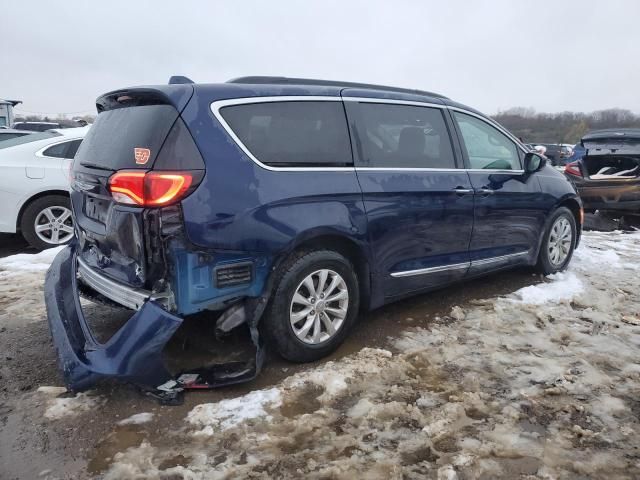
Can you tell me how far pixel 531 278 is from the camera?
17.0ft

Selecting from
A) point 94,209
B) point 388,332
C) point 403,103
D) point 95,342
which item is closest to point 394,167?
point 403,103

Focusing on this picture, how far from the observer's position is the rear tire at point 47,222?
19.2ft

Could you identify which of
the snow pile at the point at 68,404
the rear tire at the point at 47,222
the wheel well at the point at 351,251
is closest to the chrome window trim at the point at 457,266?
the wheel well at the point at 351,251

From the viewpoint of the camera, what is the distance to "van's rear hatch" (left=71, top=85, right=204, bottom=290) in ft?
8.61

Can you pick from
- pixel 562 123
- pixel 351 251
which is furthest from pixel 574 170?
pixel 562 123

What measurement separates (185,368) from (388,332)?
1512 mm

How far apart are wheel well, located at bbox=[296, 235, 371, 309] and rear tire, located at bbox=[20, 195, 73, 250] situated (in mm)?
3863

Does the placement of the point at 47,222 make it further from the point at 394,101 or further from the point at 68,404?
the point at 394,101

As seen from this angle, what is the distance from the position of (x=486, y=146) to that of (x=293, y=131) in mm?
2147

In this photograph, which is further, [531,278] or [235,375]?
[531,278]

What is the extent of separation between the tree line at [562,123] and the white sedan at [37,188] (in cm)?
4650

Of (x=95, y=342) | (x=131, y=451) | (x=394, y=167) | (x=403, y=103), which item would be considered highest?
(x=403, y=103)

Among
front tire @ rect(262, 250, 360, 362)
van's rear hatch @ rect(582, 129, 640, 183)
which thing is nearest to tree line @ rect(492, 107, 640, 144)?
van's rear hatch @ rect(582, 129, 640, 183)

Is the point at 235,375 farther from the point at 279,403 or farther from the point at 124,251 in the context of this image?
the point at 124,251
